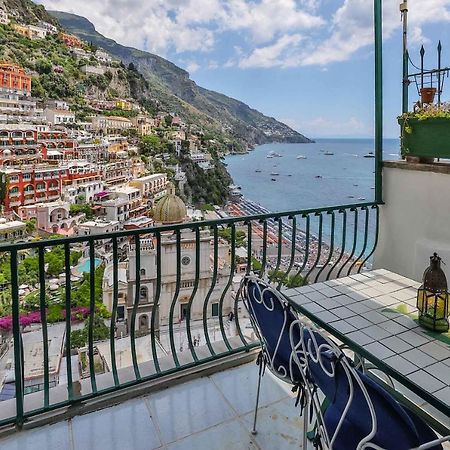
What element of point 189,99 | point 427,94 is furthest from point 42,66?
point 427,94

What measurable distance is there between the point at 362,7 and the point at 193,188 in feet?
109

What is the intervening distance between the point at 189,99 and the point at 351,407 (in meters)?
61.5

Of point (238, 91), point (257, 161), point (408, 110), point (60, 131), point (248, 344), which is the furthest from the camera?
point (238, 91)

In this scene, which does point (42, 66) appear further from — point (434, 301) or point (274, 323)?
point (434, 301)

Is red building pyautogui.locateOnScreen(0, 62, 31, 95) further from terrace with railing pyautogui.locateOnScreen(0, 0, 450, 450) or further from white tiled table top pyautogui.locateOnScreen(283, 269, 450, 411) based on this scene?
white tiled table top pyautogui.locateOnScreen(283, 269, 450, 411)

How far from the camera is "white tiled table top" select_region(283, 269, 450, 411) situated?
0.98 metres

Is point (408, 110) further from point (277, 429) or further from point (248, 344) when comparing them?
point (277, 429)

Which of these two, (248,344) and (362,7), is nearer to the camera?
(248,344)

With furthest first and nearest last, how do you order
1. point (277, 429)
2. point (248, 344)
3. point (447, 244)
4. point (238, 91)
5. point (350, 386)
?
point (238, 91) → point (447, 244) → point (248, 344) → point (277, 429) → point (350, 386)

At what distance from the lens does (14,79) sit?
141 feet

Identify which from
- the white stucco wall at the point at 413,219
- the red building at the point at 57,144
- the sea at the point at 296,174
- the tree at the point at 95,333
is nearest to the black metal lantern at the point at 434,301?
the white stucco wall at the point at 413,219

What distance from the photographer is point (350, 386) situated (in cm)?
75

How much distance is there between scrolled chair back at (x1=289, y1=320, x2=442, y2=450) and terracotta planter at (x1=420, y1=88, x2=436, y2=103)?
2257mm

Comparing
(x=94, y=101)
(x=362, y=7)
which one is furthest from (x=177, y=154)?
(x=362, y=7)
